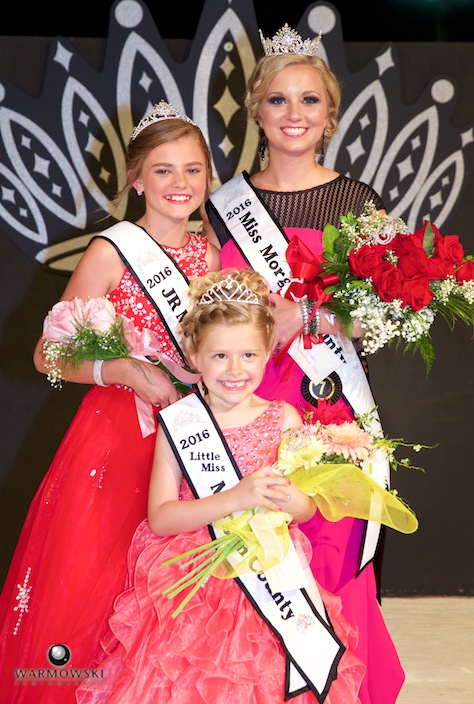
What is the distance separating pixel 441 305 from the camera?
224 cm

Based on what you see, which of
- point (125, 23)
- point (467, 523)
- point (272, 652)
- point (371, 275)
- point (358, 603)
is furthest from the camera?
point (467, 523)

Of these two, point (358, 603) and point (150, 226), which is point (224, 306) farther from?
point (358, 603)

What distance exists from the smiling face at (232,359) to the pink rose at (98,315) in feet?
1.01

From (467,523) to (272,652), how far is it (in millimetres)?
2258

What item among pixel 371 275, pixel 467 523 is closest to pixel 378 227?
pixel 371 275

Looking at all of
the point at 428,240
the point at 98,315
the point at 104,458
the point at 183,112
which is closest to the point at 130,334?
the point at 98,315

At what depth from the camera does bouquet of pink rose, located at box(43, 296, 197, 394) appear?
229 cm

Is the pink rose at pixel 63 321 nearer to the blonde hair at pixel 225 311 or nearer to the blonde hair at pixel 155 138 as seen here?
the blonde hair at pixel 225 311

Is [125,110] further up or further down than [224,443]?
further up

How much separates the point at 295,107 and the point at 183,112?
4.58 feet

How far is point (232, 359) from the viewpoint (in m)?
2.05

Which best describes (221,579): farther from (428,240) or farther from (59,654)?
(428,240)

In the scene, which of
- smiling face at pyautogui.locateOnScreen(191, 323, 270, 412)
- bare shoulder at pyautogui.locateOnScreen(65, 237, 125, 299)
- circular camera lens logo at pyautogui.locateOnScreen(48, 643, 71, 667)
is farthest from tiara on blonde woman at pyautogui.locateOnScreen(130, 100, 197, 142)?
circular camera lens logo at pyautogui.locateOnScreen(48, 643, 71, 667)

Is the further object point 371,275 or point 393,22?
point 393,22
